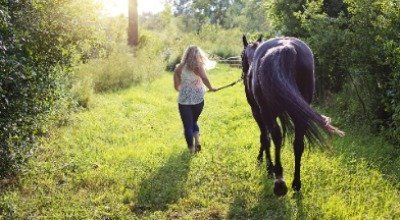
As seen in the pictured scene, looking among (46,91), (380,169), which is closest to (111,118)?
(46,91)

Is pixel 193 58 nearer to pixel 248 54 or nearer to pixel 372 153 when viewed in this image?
pixel 248 54

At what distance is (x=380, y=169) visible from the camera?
5.59 meters

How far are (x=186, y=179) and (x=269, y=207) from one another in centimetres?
139

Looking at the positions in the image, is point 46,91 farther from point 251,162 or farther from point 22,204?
point 251,162

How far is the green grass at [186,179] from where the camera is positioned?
4613mm

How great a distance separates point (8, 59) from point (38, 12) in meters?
1.58

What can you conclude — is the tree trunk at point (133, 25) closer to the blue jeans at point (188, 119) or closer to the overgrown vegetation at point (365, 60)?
the overgrown vegetation at point (365, 60)

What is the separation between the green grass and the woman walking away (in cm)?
35

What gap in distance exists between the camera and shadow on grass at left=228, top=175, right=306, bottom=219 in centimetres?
447

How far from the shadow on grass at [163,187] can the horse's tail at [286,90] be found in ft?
5.47

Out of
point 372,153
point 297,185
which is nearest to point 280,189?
point 297,185

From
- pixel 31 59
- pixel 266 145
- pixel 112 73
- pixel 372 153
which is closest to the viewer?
pixel 31 59

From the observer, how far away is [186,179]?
5648mm

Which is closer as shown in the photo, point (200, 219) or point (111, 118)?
point (200, 219)
